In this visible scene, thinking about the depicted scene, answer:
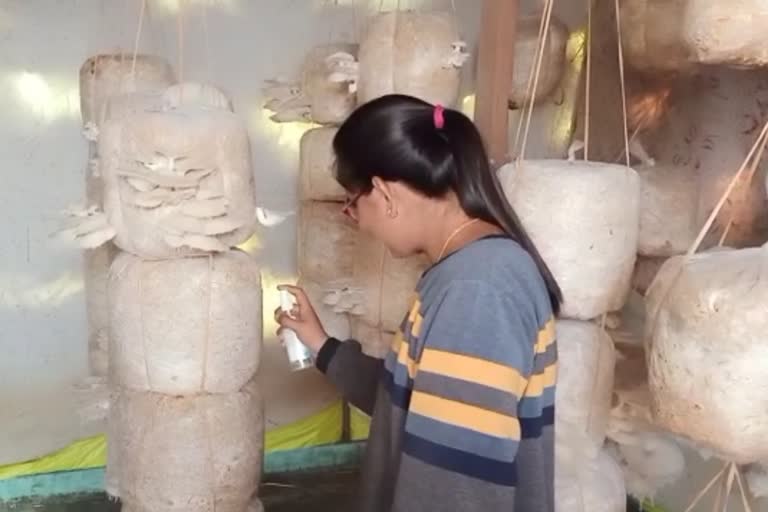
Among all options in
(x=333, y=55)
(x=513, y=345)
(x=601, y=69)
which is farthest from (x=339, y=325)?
(x=513, y=345)

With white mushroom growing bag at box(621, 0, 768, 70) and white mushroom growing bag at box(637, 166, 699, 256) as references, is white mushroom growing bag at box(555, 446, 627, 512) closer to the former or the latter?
white mushroom growing bag at box(637, 166, 699, 256)

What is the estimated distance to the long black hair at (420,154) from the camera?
1.04m

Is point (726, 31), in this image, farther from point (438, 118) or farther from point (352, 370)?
point (352, 370)

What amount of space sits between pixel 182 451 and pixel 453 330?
54 centimetres

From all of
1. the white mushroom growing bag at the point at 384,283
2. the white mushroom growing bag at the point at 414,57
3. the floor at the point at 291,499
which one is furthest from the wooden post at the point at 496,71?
the floor at the point at 291,499

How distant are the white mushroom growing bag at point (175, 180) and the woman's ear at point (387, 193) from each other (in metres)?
0.31

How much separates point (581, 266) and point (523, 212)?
0.10 meters

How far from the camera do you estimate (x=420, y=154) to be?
104cm

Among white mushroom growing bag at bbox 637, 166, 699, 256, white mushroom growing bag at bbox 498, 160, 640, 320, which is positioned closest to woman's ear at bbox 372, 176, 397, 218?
white mushroom growing bag at bbox 498, 160, 640, 320

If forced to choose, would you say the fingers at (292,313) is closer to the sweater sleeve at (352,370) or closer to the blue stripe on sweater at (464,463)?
the sweater sleeve at (352,370)

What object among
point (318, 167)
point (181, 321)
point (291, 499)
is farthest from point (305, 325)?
point (291, 499)

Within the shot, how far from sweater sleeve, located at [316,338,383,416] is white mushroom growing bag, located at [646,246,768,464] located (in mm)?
396

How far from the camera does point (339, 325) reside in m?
1.89

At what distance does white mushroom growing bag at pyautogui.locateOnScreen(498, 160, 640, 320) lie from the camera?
122 centimetres
